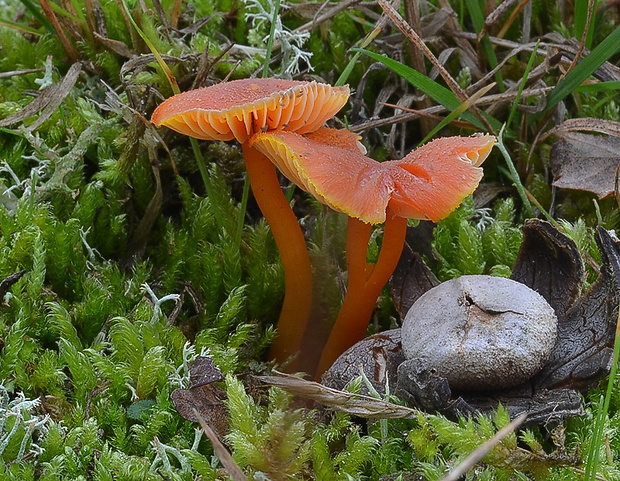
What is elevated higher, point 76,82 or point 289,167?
point 76,82

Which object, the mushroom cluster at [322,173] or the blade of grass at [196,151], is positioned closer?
the mushroom cluster at [322,173]

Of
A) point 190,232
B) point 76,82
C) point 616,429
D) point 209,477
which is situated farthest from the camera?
point 76,82

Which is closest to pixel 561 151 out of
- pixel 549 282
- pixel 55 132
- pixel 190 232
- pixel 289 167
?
pixel 549 282

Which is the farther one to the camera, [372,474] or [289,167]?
[289,167]

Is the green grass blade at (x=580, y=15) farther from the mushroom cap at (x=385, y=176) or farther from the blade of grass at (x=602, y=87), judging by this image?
the mushroom cap at (x=385, y=176)

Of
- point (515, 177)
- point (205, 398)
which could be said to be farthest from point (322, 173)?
point (515, 177)

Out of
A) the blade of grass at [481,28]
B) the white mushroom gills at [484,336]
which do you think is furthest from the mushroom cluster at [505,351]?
the blade of grass at [481,28]

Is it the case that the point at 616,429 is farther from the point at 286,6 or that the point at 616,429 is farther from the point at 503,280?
the point at 286,6

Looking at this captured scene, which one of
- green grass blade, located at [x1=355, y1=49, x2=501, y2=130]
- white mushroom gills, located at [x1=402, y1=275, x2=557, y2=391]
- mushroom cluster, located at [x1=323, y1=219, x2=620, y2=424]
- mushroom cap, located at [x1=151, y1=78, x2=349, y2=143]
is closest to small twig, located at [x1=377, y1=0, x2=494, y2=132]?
green grass blade, located at [x1=355, y1=49, x2=501, y2=130]

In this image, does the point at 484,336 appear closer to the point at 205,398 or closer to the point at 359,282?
the point at 359,282
